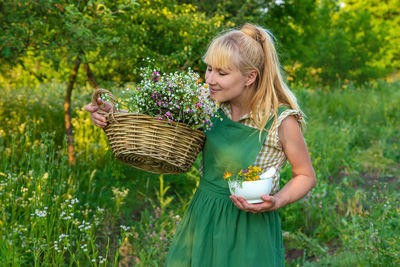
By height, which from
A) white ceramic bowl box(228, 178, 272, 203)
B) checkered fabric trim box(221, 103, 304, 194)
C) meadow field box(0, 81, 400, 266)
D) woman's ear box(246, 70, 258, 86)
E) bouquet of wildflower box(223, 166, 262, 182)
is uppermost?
woman's ear box(246, 70, 258, 86)

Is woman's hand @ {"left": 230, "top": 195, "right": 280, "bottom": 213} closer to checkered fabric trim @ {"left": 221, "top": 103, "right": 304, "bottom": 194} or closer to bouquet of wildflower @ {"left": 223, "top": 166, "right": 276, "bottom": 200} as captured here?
bouquet of wildflower @ {"left": 223, "top": 166, "right": 276, "bottom": 200}

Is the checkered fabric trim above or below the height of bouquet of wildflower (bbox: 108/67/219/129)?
below

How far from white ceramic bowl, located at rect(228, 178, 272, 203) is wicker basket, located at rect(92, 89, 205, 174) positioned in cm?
27

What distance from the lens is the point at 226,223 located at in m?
1.98

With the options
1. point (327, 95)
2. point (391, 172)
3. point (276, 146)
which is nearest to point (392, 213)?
point (276, 146)

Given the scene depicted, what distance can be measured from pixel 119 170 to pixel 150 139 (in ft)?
5.19

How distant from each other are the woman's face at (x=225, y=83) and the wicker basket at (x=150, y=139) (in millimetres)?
231

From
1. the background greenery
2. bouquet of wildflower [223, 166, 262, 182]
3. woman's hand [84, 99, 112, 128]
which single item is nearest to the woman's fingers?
woman's hand [84, 99, 112, 128]

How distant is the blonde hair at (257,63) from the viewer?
197 centimetres

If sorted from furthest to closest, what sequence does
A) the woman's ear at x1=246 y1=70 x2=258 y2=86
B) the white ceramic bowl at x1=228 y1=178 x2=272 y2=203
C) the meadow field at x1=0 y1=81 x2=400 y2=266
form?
the meadow field at x1=0 y1=81 x2=400 y2=266, the woman's ear at x1=246 y1=70 x2=258 y2=86, the white ceramic bowl at x1=228 y1=178 x2=272 y2=203

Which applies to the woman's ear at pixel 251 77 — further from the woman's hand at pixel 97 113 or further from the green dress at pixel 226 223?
the woman's hand at pixel 97 113

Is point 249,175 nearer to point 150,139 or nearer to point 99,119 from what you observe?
point 150,139

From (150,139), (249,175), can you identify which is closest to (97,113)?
(150,139)

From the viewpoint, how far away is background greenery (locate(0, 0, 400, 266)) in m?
2.95
